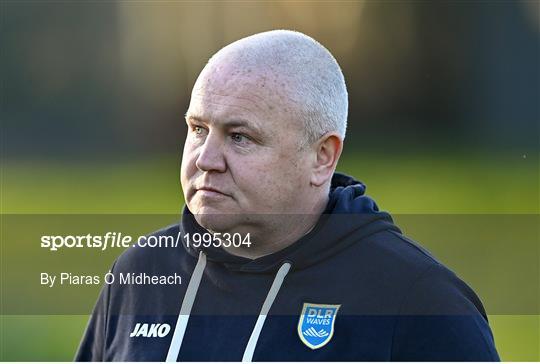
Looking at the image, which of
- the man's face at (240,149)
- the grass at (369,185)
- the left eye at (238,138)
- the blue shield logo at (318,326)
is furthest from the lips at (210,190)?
the grass at (369,185)

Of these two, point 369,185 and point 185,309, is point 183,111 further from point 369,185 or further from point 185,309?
point 185,309

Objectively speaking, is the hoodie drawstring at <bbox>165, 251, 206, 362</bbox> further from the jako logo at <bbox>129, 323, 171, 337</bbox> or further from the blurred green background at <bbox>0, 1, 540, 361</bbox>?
the blurred green background at <bbox>0, 1, 540, 361</bbox>

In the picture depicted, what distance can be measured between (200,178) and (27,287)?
18.9 ft

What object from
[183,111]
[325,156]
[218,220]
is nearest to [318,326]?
[218,220]

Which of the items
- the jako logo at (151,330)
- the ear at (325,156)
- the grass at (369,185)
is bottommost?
the grass at (369,185)

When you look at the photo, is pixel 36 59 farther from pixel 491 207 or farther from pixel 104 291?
pixel 104 291

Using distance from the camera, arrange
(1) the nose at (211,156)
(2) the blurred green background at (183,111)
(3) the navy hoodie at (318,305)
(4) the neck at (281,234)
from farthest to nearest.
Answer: (2) the blurred green background at (183,111) < (4) the neck at (281,234) < (1) the nose at (211,156) < (3) the navy hoodie at (318,305)

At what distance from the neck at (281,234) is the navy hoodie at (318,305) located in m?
0.04

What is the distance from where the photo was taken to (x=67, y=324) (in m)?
7.91

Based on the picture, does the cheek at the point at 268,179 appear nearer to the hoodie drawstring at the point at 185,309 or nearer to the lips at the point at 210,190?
the lips at the point at 210,190

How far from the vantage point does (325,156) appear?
293 cm

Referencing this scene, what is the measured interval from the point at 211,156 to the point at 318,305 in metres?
0.58

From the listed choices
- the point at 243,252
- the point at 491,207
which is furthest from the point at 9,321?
the point at 491,207

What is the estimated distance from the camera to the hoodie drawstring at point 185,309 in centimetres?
289
